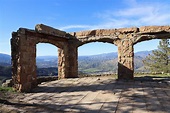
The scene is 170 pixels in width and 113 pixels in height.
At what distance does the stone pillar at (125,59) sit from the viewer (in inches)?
348

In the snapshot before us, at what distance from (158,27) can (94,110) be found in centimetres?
599

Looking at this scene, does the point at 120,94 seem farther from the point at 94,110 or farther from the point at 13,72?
the point at 13,72

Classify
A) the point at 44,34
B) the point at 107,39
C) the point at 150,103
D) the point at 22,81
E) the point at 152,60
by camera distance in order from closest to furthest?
the point at 150,103
the point at 22,81
the point at 44,34
the point at 107,39
the point at 152,60

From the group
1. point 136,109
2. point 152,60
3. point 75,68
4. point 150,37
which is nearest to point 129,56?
point 150,37

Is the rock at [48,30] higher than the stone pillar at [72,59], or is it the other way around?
the rock at [48,30]

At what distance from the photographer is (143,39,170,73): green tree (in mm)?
27453

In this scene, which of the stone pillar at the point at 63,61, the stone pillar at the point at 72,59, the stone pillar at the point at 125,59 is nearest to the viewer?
the stone pillar at the point at 125,59

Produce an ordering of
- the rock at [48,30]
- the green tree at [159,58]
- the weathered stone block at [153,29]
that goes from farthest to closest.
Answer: the green tree at [159,58] < the weathered stone block at [153,29] < the rock at [48,30]

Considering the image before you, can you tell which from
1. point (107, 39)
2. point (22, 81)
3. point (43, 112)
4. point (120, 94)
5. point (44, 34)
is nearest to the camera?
point (43, 112)

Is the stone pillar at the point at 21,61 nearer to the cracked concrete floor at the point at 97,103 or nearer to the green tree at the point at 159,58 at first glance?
the cracked concrete floor at the point at 97,103

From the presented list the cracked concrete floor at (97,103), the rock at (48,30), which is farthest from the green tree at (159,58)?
Answer: the cracked concrete floor at (97,103)

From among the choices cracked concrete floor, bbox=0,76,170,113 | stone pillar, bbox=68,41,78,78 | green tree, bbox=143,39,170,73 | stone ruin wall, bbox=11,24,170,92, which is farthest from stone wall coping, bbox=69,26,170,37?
green tree, bbox=143,39,170,73

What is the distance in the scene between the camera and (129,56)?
349 inches

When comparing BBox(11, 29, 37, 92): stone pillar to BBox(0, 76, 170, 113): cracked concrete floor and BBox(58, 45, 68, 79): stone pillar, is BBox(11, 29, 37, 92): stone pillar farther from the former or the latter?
BBox(58, 45, 68, 79): stone pillar
